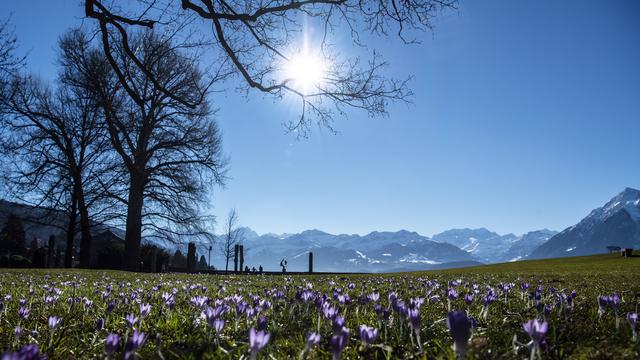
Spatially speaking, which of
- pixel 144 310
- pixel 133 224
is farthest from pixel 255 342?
pixel 133 224

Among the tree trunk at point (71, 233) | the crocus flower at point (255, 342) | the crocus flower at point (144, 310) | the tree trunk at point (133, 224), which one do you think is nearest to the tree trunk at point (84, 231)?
the tree trunk at point (71, 233)

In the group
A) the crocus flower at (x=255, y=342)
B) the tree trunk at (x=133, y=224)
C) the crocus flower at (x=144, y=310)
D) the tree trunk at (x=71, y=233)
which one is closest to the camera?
the crocus flower at (x=255, y=342)

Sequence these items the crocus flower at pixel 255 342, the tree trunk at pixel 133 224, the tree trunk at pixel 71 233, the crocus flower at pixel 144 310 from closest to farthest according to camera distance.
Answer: the crocus flower at pixel 255 342 < the crocus flower at pixel 144 310 < the tree trunk at pixel 133 224 < the tree trunk at pixel 71 233

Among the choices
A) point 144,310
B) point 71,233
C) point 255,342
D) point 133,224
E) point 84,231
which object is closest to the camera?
point 255,342

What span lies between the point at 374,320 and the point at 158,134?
2783cm

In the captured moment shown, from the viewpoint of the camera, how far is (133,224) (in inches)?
1080

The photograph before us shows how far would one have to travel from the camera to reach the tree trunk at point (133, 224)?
27375 millimetres

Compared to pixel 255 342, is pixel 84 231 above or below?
above

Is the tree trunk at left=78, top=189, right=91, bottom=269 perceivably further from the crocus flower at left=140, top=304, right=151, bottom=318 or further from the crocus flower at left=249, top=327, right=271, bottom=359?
the crocus flower at left=249, top=327, right=271, bottom=359

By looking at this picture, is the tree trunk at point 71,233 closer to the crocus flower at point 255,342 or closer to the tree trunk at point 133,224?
the tree trunk at point 133,224

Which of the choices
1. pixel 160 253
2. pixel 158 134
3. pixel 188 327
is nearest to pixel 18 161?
pixel 158 134

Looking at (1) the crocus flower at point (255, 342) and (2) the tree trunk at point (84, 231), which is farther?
(2) the tree trunk at point (84, 231)

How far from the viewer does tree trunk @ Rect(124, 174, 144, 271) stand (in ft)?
89.8

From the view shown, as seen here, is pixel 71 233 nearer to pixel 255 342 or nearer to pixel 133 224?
pixel 133 224
